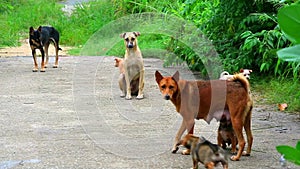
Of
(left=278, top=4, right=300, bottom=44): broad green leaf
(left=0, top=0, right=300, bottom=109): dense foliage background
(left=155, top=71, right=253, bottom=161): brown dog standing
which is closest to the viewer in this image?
(left=278, top=4, right=300, bottom=44): broad green leaf

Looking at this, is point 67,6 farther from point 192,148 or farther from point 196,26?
point 192,148

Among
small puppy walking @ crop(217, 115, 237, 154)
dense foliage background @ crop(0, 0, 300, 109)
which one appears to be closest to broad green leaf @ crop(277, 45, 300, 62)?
dense foliage background @ crop(0, 0, 300, 109)

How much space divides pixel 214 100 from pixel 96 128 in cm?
149

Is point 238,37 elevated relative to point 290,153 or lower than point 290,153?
lower

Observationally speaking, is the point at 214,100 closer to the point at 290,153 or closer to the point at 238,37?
the point at 290,153

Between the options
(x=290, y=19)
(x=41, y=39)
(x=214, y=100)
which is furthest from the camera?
(x=41, y=39)

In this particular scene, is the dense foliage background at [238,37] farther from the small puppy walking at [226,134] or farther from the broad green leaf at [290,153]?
the broad green leaf at [290,153]

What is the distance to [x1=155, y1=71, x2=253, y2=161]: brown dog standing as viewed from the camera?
4055 millimetres

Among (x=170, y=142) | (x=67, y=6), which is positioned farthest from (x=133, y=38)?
(x=67, y=6)

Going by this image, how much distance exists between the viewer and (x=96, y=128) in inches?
207

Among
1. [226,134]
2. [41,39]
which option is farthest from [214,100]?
[41,39]

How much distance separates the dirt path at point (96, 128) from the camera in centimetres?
420

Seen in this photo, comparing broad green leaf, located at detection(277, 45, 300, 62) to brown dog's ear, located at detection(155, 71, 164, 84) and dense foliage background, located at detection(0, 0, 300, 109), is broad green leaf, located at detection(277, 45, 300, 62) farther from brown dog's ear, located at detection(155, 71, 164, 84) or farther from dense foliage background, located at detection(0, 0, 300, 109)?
brown dog's ear, located at detection(155, 71, 164, 84)

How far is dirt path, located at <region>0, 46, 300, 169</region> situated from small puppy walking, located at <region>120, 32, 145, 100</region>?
193 millimetres
